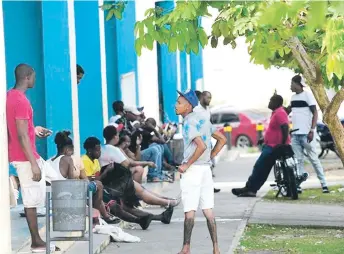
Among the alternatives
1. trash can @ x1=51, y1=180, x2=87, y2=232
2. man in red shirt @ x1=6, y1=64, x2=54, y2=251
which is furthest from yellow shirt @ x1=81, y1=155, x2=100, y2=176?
trash can @ x1=51, y1=180, x2=87, y2=232

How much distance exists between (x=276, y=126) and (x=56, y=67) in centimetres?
407

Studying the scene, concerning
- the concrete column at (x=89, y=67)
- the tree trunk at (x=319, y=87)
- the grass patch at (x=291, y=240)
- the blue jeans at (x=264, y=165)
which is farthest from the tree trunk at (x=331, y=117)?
the concrete column at (x=89, y=67)

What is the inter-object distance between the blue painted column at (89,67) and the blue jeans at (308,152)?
3.35 meters

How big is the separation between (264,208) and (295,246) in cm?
392

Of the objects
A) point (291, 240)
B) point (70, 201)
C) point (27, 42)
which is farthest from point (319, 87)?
point (27, 42)

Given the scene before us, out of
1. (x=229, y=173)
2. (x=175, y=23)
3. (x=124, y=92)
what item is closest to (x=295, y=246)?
(x=175, y=23)

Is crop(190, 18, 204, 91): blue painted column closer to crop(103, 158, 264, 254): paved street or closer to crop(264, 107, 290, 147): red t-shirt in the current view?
crop(103, 158, 264, 254): paved street

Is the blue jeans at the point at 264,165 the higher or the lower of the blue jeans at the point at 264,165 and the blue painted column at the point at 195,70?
the lower

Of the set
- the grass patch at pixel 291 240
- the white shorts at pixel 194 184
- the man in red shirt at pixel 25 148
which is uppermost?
the man in red shirt at pixel 25 148

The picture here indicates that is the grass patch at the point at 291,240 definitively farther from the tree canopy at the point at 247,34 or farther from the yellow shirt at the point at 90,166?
the yellow shirt at the point at 90,166

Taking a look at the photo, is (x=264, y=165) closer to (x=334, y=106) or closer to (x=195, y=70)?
(x=334, y=106)

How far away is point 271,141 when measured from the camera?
54.3 ft

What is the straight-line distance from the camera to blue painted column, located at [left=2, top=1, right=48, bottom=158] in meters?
13.7

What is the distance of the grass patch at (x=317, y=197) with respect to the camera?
1606cm
